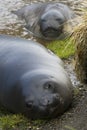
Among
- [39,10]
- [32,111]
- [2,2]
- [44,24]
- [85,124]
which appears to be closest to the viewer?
[85,124]

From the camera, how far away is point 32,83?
604cm

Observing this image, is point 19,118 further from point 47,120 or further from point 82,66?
point 82,66

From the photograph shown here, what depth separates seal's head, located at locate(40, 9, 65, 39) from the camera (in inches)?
423

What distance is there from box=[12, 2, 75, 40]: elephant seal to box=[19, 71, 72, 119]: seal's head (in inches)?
170

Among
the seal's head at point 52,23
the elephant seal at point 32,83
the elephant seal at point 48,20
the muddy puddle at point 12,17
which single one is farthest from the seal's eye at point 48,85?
the seal's head at point 52,23

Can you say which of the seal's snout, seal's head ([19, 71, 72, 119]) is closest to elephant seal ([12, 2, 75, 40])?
seal's head ([19, 71, 72, 119])

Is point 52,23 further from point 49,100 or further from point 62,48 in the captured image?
point 49,100

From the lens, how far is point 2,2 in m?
13.0

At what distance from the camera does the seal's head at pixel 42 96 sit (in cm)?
580

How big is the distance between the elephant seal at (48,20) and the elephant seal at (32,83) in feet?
11.9

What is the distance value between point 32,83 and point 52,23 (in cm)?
510

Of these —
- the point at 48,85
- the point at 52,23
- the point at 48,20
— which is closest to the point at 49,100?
the point at 48,85

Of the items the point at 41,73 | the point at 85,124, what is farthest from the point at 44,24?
the point at 85,124

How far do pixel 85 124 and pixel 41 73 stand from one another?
3.41 ft
